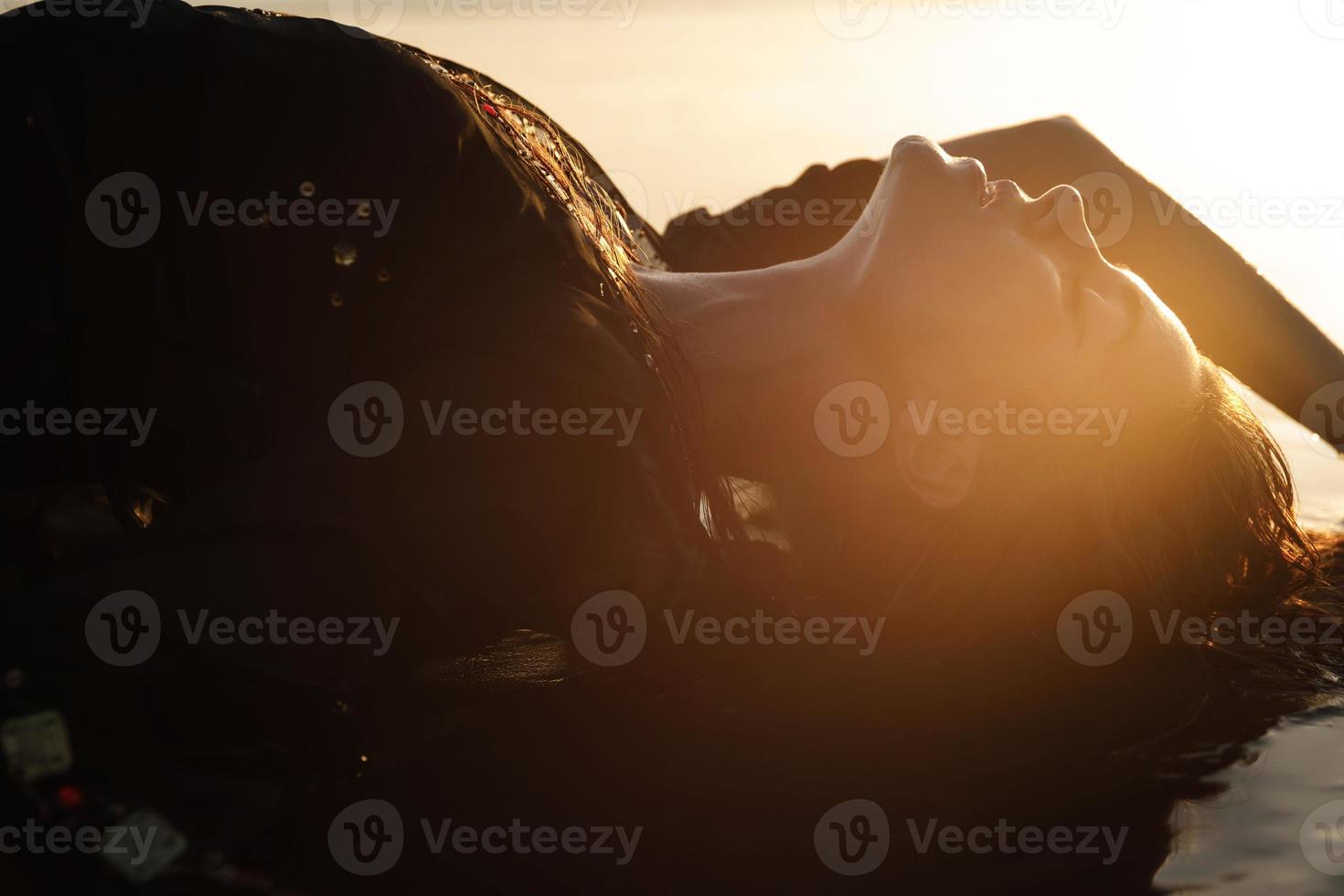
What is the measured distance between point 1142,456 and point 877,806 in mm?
914

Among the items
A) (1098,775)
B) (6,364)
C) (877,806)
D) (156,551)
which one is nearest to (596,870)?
(877,806)

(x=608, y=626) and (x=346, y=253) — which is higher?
(x=346, y=253)

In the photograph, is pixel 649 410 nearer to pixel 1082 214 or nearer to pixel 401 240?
pixel 401 240

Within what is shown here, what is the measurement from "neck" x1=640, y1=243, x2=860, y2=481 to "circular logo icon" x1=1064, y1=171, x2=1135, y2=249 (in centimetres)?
157

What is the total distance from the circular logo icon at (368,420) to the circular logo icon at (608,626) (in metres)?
0.39

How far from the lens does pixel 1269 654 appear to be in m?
2.26

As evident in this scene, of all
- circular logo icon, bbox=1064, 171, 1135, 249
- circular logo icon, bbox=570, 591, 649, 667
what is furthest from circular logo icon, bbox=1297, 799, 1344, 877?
circular logo icon, bbox=1064, 171, 1135, 249

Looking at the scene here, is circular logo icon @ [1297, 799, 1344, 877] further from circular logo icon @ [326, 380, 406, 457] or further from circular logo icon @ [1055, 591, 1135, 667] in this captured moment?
circular logo icon @ [326, 380, 406, 457]

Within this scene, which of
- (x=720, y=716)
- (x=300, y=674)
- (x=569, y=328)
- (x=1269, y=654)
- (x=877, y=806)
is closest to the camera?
(x=300, y=674)

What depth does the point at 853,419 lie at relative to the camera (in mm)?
2090

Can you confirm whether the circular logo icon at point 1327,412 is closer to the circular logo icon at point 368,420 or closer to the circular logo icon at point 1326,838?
the circular logo icon at point 1326,838

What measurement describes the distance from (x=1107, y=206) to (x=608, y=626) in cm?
252

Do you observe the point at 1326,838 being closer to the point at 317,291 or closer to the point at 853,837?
the point at 853,837

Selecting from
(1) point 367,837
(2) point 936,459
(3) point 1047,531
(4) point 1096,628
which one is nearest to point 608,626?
(1) point 367,837
